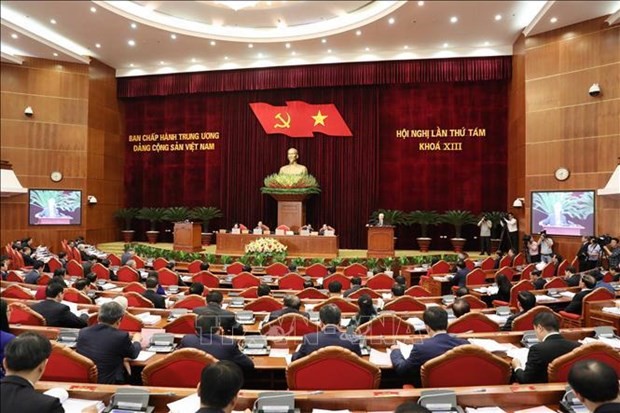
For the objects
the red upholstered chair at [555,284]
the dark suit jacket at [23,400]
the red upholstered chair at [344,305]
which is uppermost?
the dark suit jacket at [23,400]

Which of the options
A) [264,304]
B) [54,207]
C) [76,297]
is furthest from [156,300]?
[54,207]

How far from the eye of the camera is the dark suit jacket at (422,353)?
247cm

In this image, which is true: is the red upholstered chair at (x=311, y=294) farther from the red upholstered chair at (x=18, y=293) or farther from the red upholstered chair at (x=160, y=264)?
the red upholstered chair at (x=160, y=264)

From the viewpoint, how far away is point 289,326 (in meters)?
3.31

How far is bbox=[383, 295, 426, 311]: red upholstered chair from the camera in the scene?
168 inches

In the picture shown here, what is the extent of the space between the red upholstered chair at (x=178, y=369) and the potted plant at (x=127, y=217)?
12.6 meters

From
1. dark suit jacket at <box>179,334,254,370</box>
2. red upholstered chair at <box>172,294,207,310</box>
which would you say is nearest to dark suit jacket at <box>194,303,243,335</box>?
dark suit jacket at <box>179,334,254,370</box>

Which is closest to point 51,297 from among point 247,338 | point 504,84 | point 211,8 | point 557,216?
point 247,338

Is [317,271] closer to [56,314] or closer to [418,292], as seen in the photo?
[418,292]

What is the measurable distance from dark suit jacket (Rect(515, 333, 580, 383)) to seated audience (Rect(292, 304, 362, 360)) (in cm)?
98

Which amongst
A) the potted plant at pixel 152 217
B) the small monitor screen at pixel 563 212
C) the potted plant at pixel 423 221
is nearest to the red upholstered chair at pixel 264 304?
the small monitor screen at pixel 563 212

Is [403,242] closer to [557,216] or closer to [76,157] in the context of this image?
[557,216]

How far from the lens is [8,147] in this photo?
12.1 m

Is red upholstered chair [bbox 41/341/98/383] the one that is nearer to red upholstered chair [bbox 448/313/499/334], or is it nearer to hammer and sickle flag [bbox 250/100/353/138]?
Result: red upholstered chair [bbox 448/313/499/334]
